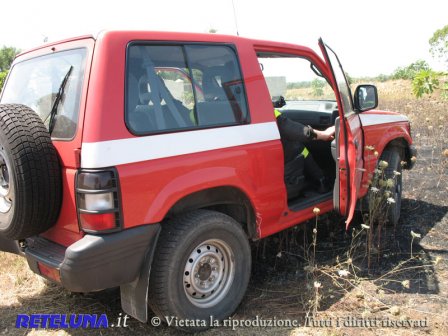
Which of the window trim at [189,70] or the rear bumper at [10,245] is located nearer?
the window trim at [189,70]

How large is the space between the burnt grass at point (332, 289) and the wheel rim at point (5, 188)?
3.37ft

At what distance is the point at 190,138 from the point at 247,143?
0.52 meters

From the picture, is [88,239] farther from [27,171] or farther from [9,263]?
[9,263]

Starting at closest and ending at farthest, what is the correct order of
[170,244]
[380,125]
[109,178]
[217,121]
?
[109,178] < [170,244] < [217,121] < [380,125]

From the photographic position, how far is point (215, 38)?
9.47ft

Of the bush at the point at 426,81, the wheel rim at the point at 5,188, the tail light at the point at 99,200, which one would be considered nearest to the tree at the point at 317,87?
the tail light at the point at 99,200

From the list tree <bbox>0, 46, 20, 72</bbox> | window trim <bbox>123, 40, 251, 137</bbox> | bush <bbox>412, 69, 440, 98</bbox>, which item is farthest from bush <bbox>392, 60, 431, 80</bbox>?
tree <bbox>0, 46, 20, 72</bbox>

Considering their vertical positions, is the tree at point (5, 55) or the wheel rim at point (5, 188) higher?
the tree at point (5, 55)

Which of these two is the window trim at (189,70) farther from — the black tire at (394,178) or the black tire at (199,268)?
the black tire at (394,178)

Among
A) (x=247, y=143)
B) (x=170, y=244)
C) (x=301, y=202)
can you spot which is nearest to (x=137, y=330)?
(x=170, y=244)

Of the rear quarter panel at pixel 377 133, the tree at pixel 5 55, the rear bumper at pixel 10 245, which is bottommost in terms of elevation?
the rear bumper at pixel 10 245

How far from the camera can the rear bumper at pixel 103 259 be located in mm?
2184

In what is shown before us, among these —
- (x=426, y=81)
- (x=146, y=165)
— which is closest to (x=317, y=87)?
(x=146, y=165)

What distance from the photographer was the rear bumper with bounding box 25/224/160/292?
2184 mm
